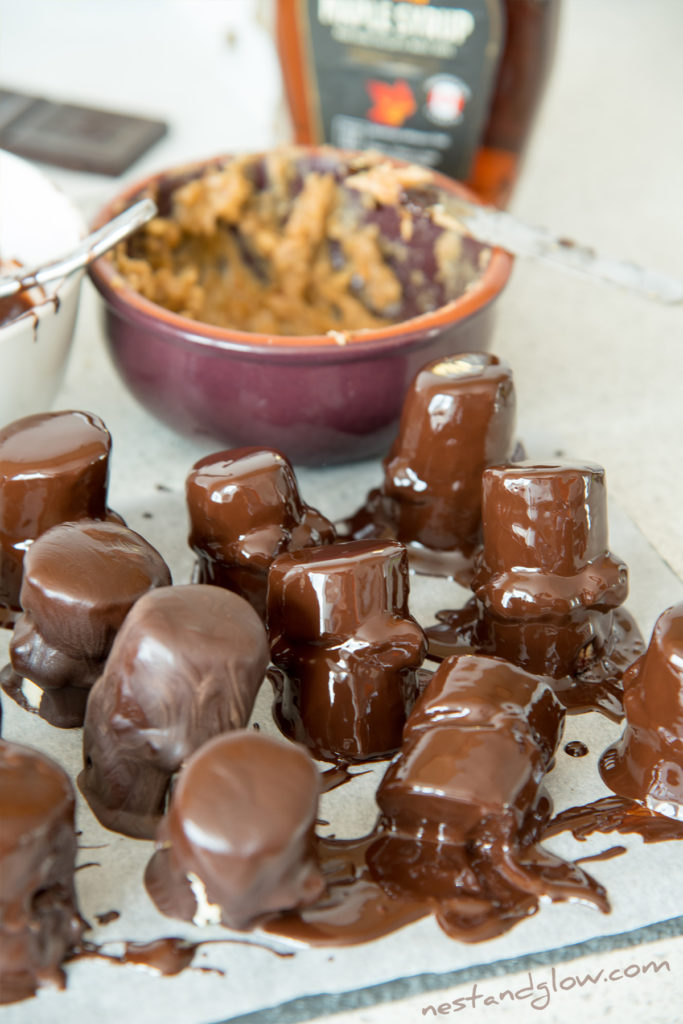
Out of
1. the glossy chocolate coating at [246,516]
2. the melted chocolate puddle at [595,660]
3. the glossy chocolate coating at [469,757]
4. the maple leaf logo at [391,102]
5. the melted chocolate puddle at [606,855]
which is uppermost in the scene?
the maple leaf logo at [391,102]

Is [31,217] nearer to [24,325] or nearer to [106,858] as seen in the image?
[24,325]

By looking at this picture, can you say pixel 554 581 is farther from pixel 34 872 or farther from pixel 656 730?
pixel 34 872

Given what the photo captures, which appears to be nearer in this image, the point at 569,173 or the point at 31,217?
the point at 31,217

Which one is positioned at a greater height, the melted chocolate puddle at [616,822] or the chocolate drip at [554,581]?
the chocolate drip at [554,581]

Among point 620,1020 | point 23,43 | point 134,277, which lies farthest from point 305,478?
point 23,43

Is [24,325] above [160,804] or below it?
above

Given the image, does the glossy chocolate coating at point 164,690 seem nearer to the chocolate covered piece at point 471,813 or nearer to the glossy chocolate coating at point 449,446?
the chocolate covered piece at point 471,813

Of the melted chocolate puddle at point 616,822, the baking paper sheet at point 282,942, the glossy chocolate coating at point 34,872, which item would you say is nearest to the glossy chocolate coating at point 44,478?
the baking paper sheet at point 282,942
